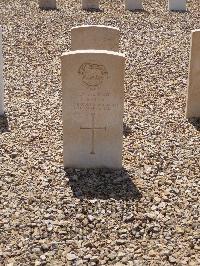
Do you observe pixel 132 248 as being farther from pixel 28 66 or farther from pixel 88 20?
pixel 88 20

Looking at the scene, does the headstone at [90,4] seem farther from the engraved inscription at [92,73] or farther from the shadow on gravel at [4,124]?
the engraved inscription at [92,73]

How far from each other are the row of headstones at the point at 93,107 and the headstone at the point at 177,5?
8508 mm

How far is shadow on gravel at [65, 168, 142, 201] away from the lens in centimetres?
498

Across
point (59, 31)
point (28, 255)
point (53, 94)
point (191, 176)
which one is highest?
point (59, 31)

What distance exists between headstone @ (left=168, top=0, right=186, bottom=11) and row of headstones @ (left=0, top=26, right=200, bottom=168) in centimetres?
851

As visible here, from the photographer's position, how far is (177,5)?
13.2 m

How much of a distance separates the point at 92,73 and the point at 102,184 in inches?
45.0

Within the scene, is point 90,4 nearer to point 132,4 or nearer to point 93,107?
point 132,4

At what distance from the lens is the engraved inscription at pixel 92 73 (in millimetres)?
5059

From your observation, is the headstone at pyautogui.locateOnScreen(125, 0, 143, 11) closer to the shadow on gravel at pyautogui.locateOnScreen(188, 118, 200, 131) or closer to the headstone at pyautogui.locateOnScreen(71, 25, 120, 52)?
the shadow on gravel at pyautogui.locateOnScreen(188, 118, 200, 131)

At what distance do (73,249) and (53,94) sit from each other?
381 centimetres

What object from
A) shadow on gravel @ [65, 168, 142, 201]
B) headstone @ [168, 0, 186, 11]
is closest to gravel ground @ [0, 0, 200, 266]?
shadow on gravel @ [65, 168, 142, 201]

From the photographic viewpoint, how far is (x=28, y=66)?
8.87 m

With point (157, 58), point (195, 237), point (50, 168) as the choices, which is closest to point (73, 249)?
point (195, 237)
